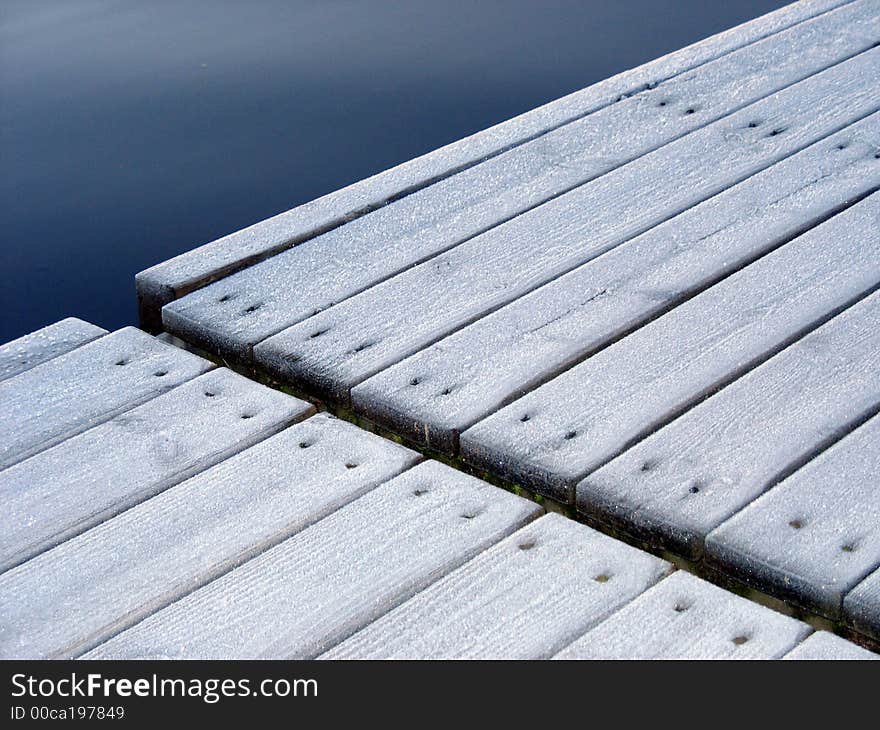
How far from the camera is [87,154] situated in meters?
2.76

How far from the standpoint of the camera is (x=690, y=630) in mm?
1105

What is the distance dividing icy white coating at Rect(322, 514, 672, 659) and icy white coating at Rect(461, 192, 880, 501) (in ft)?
0.38

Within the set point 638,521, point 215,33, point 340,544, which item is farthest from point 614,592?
point 215,33

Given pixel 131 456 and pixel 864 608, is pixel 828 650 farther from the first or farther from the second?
pixel 131 456

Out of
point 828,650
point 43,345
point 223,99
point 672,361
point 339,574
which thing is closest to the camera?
point 828,650

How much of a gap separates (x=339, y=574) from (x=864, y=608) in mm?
436

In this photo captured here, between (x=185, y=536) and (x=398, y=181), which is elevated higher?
(x=398, y=181)

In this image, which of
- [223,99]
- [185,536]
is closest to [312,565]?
[185,536]

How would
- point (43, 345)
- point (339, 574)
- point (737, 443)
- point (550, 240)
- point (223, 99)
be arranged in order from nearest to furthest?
point (339, 574) < point (737, 443) < point (43, 345) < point (550, 240) < point (223, 99)

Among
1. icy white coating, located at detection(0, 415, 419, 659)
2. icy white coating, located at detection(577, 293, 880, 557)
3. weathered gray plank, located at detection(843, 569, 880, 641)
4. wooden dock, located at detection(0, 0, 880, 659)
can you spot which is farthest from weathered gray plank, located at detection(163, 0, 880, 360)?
weathered gray plank, located at detection(843, 569, 880, 641)

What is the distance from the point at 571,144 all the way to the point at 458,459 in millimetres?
851

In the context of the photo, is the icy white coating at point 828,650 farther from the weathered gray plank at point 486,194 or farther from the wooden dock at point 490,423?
the weathered gray plank at point 486,194

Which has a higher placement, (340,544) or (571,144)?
(571,144)

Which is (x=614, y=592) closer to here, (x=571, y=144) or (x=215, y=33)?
(x=571, y=144)
